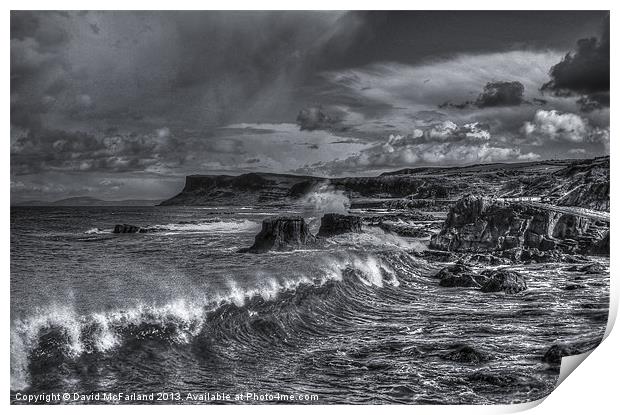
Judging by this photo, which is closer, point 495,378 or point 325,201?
point 495,378

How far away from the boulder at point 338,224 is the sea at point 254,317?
70 millimetres

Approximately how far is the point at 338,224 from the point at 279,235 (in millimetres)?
546

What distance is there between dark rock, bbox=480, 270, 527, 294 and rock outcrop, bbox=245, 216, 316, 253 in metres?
1.73

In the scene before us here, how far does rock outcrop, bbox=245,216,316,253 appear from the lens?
5.61 m

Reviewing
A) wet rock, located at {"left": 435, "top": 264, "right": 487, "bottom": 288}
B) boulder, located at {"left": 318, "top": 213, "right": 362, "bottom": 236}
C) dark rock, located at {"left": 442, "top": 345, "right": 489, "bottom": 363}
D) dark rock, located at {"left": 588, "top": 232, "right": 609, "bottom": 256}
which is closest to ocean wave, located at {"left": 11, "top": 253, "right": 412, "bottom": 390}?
boulder, located at {"left": 318, "top": 213, "right": 362, "bottom": 236}

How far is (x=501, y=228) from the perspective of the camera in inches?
230

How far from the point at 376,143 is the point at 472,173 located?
3.17 ft

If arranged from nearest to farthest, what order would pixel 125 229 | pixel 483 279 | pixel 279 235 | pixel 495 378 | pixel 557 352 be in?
pixel 495 378 < pixel 557 352 < pixel 125 229 < pixel 279 235 < pixel 483 279

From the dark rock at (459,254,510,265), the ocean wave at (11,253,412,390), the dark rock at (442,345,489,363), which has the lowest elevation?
the dark rock at (442,345,489,363)

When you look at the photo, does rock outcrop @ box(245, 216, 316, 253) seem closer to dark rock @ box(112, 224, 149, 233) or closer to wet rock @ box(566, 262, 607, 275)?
dark rock @ box(112, 224, 149, 233)

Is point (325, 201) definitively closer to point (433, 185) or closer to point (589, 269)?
point (433, 185)

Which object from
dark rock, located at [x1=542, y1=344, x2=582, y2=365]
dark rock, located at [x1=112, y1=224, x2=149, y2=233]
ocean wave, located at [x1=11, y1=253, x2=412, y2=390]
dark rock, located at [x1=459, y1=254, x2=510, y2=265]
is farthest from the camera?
dark rock, located at [x1=459, y1=254, x2=510, y2=265]

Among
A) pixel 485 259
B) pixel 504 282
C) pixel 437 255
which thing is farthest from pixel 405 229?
pixel 504 282
